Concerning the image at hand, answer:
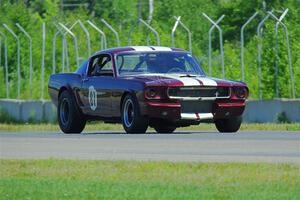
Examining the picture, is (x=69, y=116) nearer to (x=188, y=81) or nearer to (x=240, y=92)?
(x=188, y=81)

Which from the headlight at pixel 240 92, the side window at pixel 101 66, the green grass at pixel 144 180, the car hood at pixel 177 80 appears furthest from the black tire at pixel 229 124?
the green grass at pixel 144 180

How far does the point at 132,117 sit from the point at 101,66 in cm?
222

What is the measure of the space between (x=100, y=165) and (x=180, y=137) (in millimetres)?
6183

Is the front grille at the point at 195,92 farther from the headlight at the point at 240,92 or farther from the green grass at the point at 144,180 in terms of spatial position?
the green grass at the point at 144,180

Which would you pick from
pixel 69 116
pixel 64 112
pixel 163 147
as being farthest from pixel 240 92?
pixel 163 147

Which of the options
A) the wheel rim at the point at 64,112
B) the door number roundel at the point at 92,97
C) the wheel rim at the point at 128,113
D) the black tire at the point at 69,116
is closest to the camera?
the wheel rim at the point at 128,113

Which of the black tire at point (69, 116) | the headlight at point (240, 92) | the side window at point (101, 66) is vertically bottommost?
the black tire at point (69, 116)

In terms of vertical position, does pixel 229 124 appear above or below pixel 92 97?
below

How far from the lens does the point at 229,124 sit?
23781mm

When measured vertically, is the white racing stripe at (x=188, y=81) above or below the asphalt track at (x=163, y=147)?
above

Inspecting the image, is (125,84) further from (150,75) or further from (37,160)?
(37,160)

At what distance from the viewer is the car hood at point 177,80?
22.6 meters

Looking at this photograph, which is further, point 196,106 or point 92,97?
point 92,97

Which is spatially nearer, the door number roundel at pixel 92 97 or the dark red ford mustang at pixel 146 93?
the dark red ford mustang at pixel 146 93
